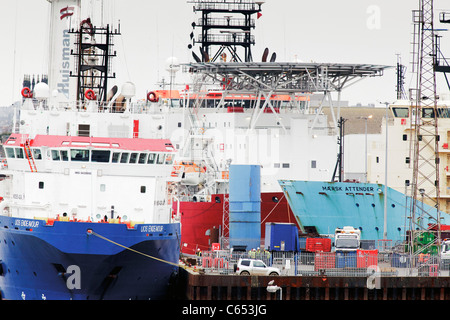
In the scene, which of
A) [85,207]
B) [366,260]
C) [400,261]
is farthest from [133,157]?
[400,261]

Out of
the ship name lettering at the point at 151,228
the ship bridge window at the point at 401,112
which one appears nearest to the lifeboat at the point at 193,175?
the ship bridge window at the point at 401,112

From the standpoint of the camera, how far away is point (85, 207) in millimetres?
51156

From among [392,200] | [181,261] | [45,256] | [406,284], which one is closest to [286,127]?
[392,200]

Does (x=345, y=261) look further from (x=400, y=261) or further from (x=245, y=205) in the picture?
(x=245, y=205)

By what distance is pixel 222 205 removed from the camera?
6719cm

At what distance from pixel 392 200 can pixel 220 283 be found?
16.9m

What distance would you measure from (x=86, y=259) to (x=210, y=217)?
19398 millimetres

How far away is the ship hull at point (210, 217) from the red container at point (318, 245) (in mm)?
7010

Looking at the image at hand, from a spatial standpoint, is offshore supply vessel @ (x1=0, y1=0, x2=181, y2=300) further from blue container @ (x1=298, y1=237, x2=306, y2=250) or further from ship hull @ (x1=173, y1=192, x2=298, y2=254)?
ship hull @ (x1=173, y1=192, x2=298, y2=254)

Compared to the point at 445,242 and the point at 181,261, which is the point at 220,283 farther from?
the point at 445,242

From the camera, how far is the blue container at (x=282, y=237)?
57781 mm

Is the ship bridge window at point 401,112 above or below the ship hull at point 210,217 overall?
above

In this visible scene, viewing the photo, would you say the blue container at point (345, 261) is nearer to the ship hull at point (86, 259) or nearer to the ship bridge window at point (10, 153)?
the ship hull at point (86, 259)
